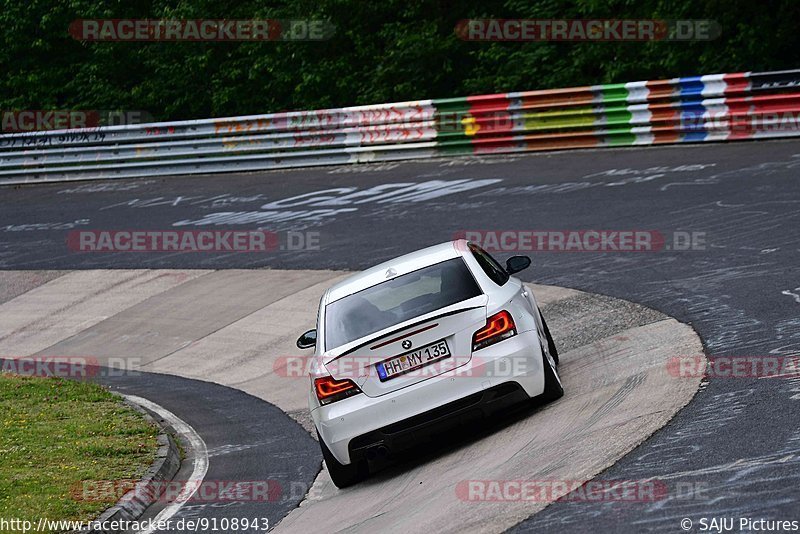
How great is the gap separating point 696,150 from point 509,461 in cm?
1271

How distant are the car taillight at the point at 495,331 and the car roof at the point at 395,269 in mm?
910

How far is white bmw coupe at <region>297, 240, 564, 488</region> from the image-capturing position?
8445 millimetres

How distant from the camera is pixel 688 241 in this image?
14.3 metres

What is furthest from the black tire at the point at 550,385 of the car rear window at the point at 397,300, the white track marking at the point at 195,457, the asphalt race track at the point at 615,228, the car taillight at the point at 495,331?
the white track marking at the point at 195,457

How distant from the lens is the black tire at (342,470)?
8750mm

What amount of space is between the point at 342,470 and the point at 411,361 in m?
1.04

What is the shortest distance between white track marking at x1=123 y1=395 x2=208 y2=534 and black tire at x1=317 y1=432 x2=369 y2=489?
131cm

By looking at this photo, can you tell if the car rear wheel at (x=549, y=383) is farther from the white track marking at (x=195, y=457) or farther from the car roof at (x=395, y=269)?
the white track marking at (x=195, y=457)

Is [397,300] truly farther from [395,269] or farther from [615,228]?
[615,228]

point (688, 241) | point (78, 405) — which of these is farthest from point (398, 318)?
point (688, 241)

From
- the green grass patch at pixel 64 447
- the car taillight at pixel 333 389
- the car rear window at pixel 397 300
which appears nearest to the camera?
→ the car taillight at pixel 333 389

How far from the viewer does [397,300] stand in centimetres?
938

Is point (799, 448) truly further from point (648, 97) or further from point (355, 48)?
point (355, 48)

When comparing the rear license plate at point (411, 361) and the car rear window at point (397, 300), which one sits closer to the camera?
the rear license plate at point (411, 361)
